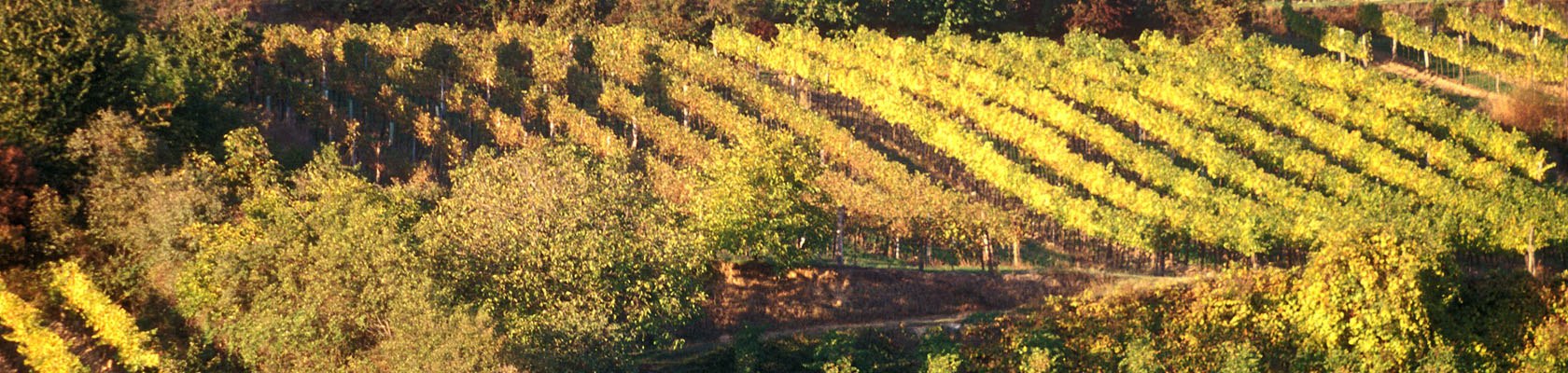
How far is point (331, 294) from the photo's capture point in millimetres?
35688

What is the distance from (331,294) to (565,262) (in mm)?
4917

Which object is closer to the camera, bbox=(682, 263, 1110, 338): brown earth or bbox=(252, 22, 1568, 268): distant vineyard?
bbox=(682, 263, 1110, 338): brown earth

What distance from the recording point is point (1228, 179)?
176 feet

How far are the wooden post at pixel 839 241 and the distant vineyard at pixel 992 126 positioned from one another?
72cm

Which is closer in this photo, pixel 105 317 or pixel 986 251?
pixel 105 317

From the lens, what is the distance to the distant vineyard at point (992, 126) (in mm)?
48938

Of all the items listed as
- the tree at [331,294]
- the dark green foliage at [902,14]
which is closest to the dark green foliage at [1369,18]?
the dark green foliage at [902,14]

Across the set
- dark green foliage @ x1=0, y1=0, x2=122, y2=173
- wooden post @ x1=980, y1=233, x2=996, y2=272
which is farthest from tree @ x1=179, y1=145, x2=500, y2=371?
wooden post @ x1=980, y1=233, x2=996, y2=272

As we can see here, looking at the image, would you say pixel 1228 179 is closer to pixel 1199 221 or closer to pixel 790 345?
pixel 1199 221

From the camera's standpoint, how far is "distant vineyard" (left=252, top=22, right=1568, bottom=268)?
48938 millimetres

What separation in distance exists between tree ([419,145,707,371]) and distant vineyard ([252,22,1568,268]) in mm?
8194

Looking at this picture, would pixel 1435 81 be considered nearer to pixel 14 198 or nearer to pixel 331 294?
pixel 331 294

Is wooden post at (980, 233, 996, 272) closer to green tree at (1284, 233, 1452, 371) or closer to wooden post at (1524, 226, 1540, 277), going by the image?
green tree at (1284, 233, 1452, 371)

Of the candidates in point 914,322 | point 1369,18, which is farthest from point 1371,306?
point 1369,18
